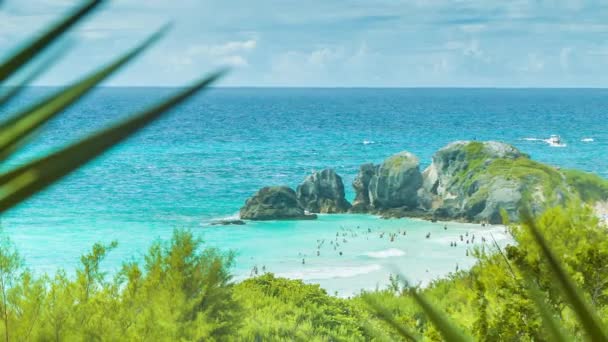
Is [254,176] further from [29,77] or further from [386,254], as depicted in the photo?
[29,77]

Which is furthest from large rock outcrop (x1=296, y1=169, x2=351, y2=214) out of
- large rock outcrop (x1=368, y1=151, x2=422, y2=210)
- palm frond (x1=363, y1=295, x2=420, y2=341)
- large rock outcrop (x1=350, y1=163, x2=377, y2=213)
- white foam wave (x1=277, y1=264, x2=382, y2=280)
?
palm frond (x1=363, y1=295, x2=420, y2=341)

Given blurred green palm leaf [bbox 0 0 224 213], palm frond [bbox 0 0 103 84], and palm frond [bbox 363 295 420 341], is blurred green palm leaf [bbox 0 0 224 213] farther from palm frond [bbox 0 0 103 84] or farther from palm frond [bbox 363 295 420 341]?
palm frond [bbox 363 295 420 341]

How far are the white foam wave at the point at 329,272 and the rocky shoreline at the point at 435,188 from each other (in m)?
9.36

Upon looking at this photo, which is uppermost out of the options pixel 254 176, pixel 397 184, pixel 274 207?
pixel 397 184

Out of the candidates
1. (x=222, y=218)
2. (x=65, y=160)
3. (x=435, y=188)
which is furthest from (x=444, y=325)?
(x=435, y=188)

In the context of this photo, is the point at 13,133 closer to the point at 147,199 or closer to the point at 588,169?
the point at 147,199

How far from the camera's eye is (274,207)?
35812 mm

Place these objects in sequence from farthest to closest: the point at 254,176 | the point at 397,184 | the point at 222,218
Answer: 1. the point at 254,176
2. the point at 222,218
3. the point at 397,184

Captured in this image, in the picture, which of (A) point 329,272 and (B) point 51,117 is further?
(A) point 329,272

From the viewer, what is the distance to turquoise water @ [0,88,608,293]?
26.5 metres

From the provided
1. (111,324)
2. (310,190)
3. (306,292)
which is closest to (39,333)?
(111,324)

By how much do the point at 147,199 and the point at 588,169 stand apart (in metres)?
28.5

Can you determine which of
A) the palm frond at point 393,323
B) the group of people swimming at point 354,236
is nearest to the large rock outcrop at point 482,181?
the group of people swimming at point 354,236

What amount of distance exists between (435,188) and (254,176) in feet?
57.5
